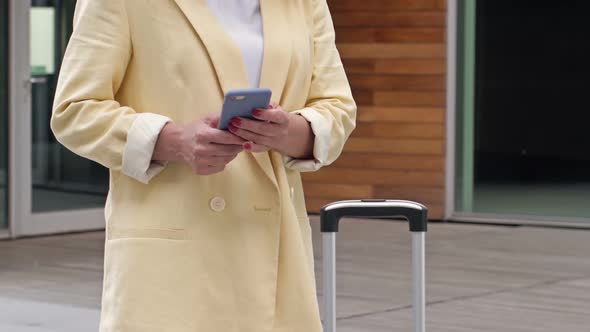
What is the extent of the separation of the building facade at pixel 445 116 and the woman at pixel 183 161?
856 centimetres

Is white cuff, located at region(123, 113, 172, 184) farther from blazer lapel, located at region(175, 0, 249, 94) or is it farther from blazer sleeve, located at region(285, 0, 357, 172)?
blazer sleeve, located at region(285, 0, 357, 172)

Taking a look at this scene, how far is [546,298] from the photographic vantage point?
23.4 ft

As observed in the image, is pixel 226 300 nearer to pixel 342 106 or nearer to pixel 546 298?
pixel 342 106

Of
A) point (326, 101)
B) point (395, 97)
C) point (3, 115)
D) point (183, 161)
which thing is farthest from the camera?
point (395, 97)

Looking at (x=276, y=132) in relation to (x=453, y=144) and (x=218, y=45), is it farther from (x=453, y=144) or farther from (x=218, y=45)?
(x=453, y=144)

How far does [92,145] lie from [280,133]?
0.95ft

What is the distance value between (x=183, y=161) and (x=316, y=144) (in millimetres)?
222

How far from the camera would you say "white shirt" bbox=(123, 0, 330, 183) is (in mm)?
1822

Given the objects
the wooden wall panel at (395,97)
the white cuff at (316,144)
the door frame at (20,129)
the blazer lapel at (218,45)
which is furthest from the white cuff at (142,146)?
the wooden wall panel at (395,97)

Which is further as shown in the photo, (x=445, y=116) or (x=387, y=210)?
(x=445, y=116)

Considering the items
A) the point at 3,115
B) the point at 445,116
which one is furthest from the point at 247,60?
the point at 445,116

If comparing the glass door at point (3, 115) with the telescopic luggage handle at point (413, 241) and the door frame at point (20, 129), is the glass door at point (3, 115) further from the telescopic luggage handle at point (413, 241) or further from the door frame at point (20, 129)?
the telescopic luggage handle at point (413, 241)

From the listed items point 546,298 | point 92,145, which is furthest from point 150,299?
point 546,298

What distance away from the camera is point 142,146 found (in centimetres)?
180
